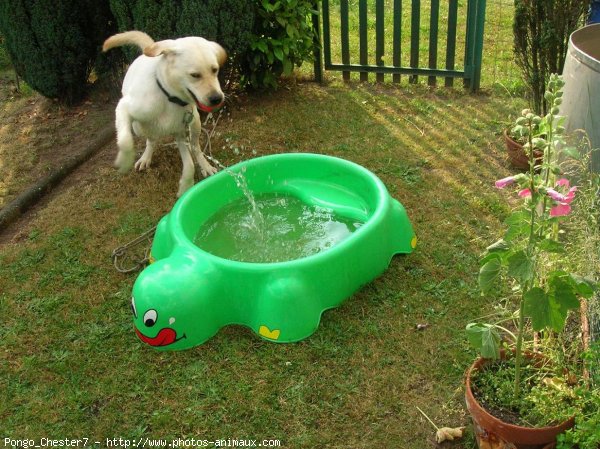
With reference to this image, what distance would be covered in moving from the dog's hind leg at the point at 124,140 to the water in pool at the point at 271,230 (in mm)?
771

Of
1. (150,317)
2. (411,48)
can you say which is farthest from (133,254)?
(411,48)

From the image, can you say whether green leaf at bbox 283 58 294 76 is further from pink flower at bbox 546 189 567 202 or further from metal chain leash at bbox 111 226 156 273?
pink flower at bbox 546 189 567 202

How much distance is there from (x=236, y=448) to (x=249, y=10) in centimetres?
417

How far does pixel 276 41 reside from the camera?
6.12 m

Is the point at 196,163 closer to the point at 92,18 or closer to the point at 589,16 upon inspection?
the point at 92,18

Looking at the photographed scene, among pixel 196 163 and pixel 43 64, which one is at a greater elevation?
pixel 43 64

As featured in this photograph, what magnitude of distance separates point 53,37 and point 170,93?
2323 millimetres

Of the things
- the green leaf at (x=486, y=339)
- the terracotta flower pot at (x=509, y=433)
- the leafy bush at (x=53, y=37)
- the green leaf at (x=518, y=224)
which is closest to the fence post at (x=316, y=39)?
the leafy bush at (x=53, y=37)

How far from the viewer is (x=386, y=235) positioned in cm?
391

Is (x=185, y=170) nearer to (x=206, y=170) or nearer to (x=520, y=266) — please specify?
(x=206, y=170)

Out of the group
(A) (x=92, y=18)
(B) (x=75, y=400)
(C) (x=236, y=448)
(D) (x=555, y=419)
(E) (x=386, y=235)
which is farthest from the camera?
(A) (x=92, y=18)

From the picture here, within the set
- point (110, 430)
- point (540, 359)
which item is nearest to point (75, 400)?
point (110, 430)

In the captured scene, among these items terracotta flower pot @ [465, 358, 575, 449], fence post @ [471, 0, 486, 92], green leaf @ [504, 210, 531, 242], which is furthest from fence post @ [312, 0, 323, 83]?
terracotta flower pot @ [465, 358, 575, 449]

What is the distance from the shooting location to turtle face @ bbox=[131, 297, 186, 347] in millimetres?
3404
